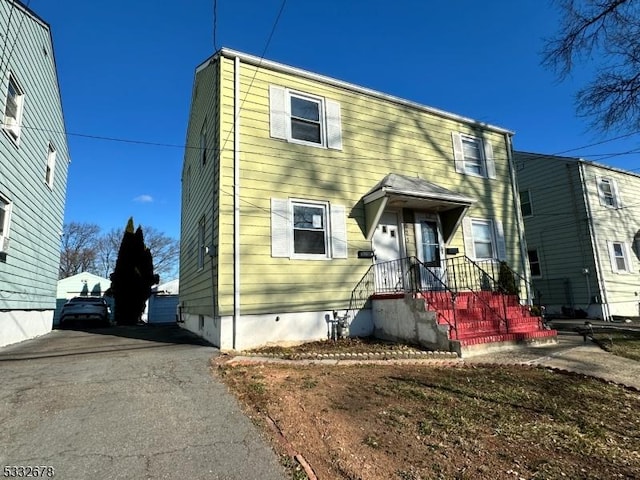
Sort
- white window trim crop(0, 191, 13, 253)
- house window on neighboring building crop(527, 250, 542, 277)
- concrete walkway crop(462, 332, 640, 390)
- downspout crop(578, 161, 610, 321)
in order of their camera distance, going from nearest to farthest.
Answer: concrete walkway crop(462, 332, 640, 390)
white window trim crop(0, 191, 13, 253)
downspout crop(578, 161, 610, 321)
house window on neighboring building crop(527, 250, 542, 277)

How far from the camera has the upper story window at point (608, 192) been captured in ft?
59.0

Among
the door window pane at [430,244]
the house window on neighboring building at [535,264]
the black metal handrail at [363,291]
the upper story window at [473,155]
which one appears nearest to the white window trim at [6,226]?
the black metal handrail at [363,291]

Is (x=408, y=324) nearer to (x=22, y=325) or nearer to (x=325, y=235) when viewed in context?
(x=325, y=235)

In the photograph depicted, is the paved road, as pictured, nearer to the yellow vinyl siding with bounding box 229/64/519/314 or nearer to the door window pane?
the yellow vinyl siding with bounding box 229/64/519/314

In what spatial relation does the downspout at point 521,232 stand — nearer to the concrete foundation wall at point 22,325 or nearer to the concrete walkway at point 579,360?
the concrete walkway at point 579,360

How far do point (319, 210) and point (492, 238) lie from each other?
19.8 ft

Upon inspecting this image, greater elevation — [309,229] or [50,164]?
[50,164]

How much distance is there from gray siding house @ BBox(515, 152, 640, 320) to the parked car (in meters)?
18.1

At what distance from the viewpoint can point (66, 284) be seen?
29.6 meters

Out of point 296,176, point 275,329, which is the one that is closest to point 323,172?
point 296,176

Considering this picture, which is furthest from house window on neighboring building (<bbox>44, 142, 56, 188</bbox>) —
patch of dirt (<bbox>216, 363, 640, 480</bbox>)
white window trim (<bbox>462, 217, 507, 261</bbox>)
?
white window trim (<bbox>462, 217, 507, 261</bbox>)

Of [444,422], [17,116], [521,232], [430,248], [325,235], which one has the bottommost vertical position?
[444,422]

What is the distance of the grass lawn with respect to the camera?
301cm

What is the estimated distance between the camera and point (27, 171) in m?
9.16
